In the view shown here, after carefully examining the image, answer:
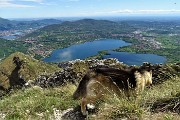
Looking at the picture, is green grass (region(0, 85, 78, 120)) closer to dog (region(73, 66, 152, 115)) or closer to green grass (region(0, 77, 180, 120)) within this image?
green grass (region(0, 77, 180, 120))

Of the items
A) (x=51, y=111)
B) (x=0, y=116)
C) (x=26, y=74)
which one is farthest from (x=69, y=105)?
(x=26, y=74)

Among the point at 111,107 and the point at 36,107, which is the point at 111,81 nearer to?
the point at 111,107

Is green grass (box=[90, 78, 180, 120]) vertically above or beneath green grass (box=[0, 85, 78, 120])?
above

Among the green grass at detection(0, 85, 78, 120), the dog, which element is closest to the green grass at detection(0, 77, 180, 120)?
the green grass at detection(0, 85, 78, 120)

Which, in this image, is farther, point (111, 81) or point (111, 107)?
point (111, 81)

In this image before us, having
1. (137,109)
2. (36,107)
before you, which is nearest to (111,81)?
(137,109)

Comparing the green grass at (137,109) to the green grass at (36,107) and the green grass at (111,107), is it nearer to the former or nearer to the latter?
the green grass at (111,107)

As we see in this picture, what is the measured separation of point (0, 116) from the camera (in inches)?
321

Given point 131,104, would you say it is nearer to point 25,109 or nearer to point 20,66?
point 25,109

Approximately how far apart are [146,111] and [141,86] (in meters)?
1.78

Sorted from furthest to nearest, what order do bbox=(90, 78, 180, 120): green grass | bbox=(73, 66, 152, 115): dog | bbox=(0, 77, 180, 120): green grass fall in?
bbox=(73, 66, 152, 115): dog < bbox=(0, 77, 180, 120): green grass < bbox=(90, 78, 180, 120): green grass

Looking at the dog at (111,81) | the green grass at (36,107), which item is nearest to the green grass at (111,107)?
the green grass at (36,107)

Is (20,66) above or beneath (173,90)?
beneath

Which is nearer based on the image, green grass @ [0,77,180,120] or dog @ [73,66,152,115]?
green grass @ [0,77,180,120]
